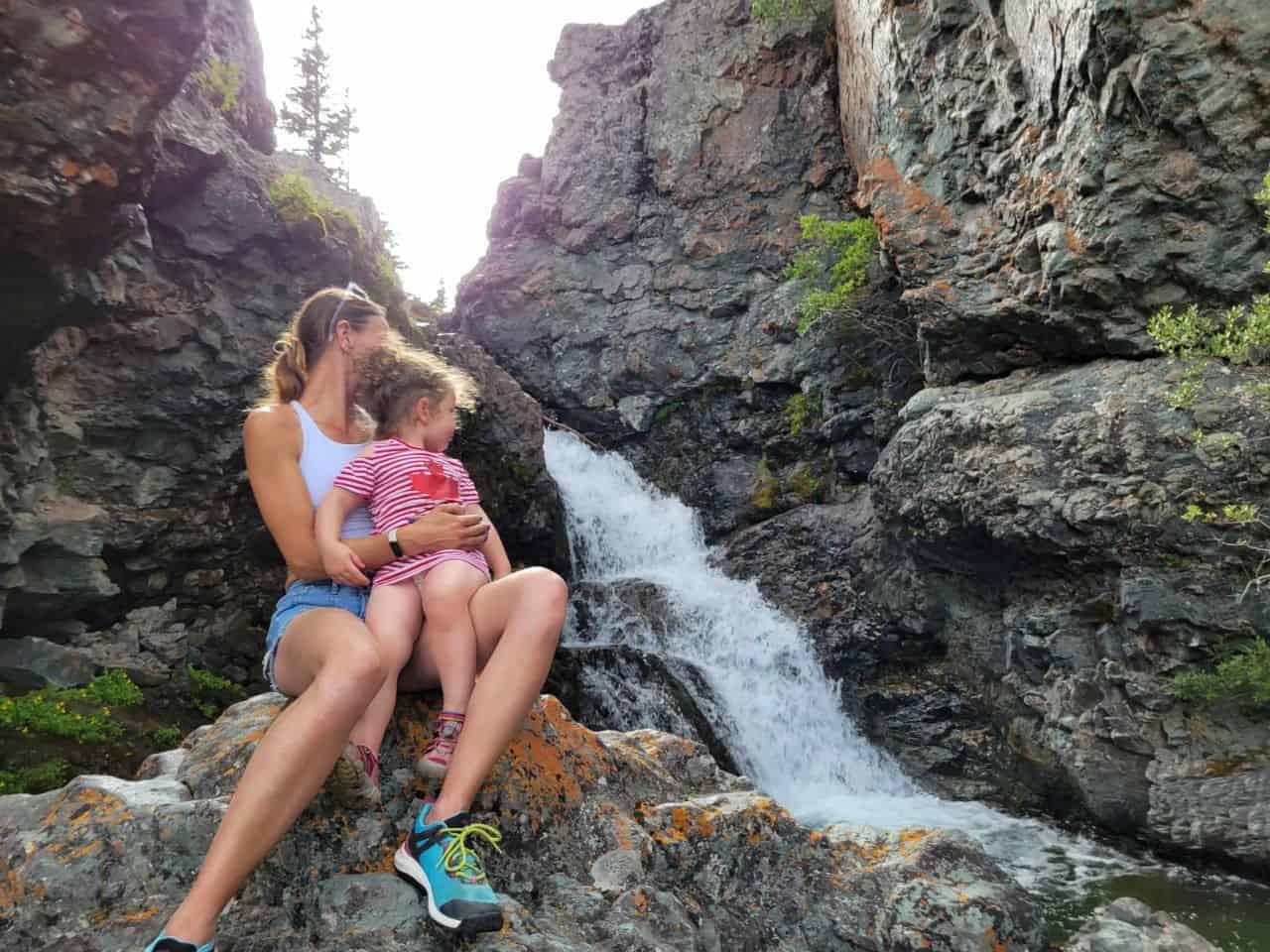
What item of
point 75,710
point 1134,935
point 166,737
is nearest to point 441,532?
point 1134,935

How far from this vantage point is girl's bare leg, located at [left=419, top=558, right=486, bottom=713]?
2.54m

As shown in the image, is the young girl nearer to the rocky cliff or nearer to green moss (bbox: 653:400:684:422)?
the rocky cliff

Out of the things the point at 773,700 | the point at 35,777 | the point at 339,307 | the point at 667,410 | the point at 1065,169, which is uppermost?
the point at 1065,169

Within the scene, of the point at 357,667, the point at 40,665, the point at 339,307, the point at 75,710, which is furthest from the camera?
the point at 40,665

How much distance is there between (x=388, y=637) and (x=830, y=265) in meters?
13.9

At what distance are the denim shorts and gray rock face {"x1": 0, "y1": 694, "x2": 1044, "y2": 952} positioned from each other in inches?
18.5

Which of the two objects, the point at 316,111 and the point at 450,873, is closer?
the point at 450,873

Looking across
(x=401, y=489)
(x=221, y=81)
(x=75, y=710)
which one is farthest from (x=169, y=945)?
(x=221, y=81)

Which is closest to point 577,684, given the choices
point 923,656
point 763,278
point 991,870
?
point 923,656

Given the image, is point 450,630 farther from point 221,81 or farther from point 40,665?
point 221,81

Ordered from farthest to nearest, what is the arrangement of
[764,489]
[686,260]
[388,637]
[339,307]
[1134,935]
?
[686,260] < [764,489] < [339,307] < [1134,935] < [388,637]

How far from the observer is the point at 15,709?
6898 millimetres

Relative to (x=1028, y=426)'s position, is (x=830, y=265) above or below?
above

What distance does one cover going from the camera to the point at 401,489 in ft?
9.30
